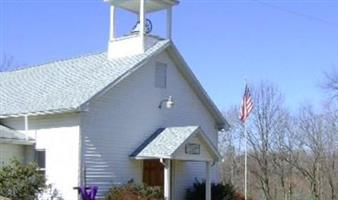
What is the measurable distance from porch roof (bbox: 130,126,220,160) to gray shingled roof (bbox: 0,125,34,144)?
4119 mm

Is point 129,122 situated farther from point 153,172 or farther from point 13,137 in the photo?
point 13,137

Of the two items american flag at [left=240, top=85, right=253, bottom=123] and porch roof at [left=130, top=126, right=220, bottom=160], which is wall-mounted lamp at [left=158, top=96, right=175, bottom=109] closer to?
porch roof at [left=130, top=126, right=220, bottom=160]

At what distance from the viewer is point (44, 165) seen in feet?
76.5

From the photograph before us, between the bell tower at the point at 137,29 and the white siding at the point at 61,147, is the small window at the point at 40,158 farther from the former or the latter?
the bell tower at the point at 137,29

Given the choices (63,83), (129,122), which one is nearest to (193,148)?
(129,122)

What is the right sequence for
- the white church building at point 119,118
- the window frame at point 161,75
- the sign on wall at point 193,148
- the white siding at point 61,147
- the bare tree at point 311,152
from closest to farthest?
the white siding at point 61,147 → the white church building at point 119,118 → the sign on wall at point 193,148 → the window frame at point 161,75 → the bare tree at point 311,152

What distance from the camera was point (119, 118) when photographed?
76.6 ft

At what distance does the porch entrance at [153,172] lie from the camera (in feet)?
79.7

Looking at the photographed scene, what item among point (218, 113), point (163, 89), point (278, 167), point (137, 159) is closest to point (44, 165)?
point (137, 159)

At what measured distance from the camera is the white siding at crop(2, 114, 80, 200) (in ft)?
72.1

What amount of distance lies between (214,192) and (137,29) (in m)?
7.67

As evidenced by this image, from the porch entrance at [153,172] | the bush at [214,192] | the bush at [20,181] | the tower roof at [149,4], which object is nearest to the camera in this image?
the bush at [20,181]

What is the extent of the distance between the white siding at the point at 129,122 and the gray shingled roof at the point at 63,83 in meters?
0.50

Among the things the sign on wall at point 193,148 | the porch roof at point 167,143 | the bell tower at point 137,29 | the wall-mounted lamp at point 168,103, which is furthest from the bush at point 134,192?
the bell tower at point 137,29
